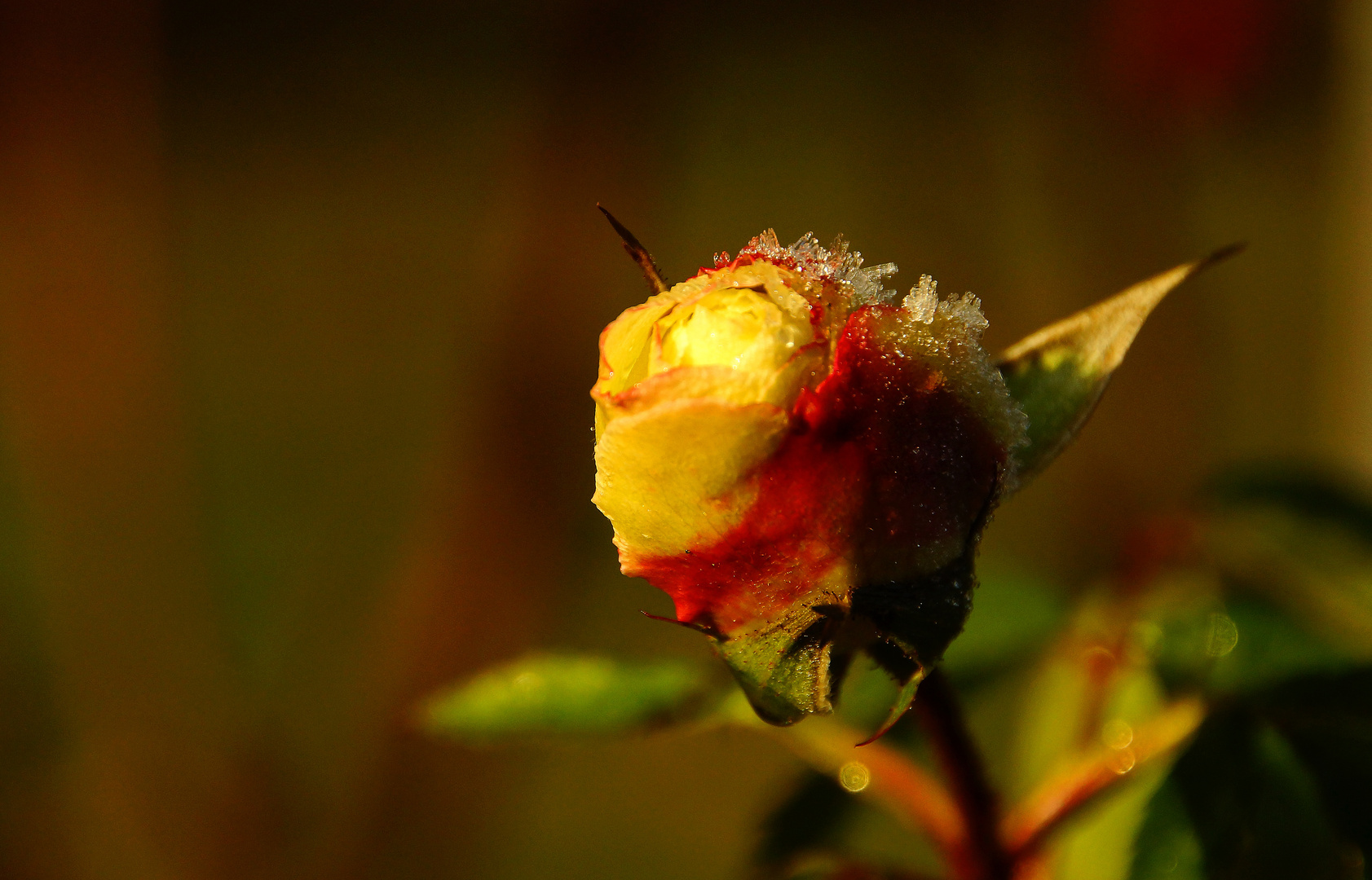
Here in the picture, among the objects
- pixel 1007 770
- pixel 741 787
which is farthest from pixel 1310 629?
pixel 741 787

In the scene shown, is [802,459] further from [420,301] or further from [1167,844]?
[420,301]

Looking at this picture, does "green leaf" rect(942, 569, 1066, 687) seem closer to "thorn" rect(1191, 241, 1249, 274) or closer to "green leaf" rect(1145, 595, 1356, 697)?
"green leaf" rect(1145, 595, 1356, 697)

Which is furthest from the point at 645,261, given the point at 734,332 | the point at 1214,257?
the point at 1214,257

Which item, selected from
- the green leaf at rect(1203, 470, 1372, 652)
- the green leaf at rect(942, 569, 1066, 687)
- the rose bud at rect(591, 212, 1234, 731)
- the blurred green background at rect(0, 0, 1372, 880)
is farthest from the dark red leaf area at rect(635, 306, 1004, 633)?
the blurred green background at rect(0, 0, 1372, 880)

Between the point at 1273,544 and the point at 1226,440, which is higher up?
the point at 1273,544

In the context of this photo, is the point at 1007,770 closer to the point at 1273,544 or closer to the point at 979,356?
the point at 1273,544

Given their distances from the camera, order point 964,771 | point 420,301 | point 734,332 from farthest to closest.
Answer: point 420,301 → point 964,771 → point 734,332

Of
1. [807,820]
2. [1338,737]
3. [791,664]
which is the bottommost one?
[807,820]
